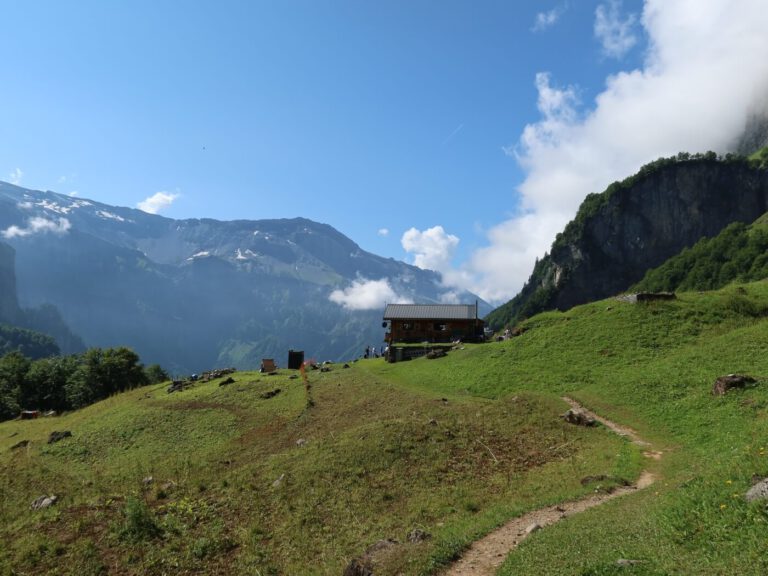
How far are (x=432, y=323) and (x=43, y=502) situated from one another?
Answer: 73283 mm

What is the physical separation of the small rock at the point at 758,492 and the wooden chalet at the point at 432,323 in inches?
2997

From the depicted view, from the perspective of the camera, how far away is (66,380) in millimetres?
123250

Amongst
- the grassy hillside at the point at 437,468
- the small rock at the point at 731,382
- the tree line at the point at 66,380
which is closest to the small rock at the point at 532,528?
the grassy hillside at the point at 437,468

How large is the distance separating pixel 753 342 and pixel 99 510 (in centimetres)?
4942

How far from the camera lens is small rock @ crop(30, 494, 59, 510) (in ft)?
93.0

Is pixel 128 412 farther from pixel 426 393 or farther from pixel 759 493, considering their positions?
pixel 759 493

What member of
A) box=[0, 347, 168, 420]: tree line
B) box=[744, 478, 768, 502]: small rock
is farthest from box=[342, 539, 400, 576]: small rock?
box=[0, 347, 168, 420]: tree line

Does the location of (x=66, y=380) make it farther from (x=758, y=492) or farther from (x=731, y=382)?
(x=758, y=492)

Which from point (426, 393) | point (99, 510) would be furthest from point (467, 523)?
point (426, 393)

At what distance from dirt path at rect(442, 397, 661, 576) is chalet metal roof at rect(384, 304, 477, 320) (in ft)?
231

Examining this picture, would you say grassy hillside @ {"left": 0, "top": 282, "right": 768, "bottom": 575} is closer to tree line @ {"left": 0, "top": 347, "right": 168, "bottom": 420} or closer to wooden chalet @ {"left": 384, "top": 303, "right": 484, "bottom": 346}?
wooden chalet @ {"left": 384, "top": 303, "right": 484, "bottom": 346}

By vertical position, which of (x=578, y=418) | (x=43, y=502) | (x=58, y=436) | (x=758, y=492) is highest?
(x=758, y=492)

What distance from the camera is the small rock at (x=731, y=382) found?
3173 centimetres

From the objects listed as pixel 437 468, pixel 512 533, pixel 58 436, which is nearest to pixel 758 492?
pixel 512 533
